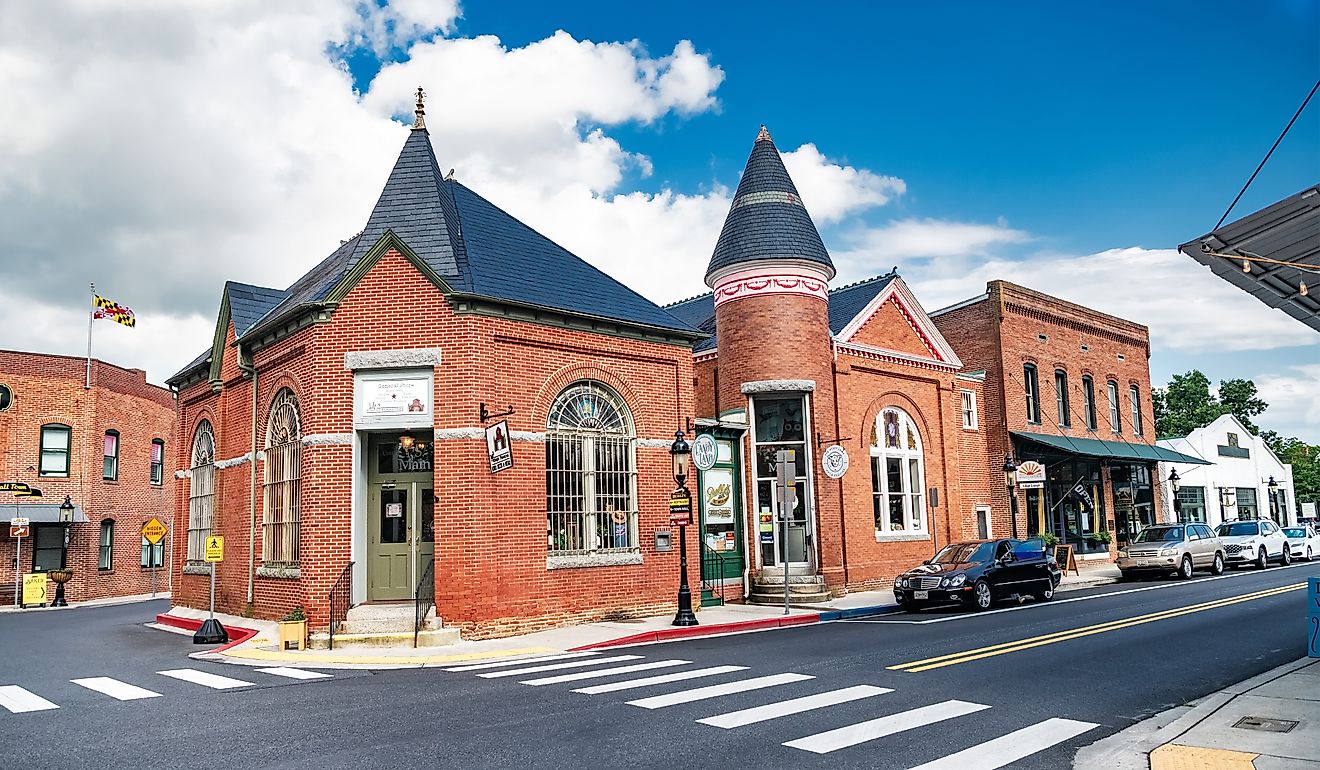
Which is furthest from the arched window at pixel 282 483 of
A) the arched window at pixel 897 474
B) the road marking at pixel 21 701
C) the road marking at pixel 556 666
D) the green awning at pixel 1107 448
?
the green awning at pixel 1107 448

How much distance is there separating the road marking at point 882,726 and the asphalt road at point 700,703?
0.09 feet

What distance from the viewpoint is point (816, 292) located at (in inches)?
933

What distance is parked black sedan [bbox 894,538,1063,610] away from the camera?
788 inches

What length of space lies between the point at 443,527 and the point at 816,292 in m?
11.4

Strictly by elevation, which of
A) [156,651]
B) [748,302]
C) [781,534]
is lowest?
[156,651]

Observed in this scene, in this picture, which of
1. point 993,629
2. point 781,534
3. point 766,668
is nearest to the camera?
point 766,668

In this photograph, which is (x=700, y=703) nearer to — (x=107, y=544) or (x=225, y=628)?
(x=225, y=628)

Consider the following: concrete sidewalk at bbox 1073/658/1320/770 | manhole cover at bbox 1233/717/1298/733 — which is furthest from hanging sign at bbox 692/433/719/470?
manhole cover at bbox 1233/717/1298/733

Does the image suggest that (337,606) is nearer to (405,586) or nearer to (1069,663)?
(405,586)

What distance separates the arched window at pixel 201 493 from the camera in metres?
22.1

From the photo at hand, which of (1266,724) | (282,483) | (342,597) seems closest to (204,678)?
(342,597)

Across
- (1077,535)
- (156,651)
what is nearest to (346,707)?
(156,651)

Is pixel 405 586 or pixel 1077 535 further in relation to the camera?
pixel 1077 535

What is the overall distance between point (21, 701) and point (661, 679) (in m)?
7.23
